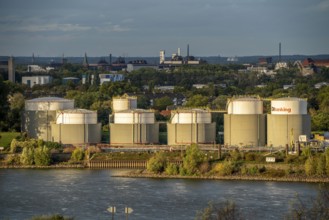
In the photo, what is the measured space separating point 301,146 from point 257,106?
149 inches

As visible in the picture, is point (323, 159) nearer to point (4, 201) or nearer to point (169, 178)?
point (169, 178)

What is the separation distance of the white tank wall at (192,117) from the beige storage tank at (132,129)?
3.63 feet

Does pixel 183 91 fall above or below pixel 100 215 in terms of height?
above

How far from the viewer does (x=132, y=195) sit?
35656 millimetres

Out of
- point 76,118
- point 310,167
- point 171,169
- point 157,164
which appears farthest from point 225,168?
point 76,118

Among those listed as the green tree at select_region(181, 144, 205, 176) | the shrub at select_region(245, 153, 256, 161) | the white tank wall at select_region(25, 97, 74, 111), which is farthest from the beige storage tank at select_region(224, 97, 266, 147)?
the white tank wall at select_region(25, 97, 74, 111)

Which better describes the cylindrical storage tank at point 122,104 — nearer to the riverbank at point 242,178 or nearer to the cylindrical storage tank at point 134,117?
the cylindrical storage tank at point 134,117

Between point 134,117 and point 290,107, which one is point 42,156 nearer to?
point 134,117

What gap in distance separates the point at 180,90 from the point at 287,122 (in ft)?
116

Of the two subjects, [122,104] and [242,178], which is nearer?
[242,178]

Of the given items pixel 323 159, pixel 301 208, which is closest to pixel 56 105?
pixel 323 159

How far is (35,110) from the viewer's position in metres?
51.5

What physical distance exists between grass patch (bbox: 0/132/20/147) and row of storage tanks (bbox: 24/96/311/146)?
0.74 meters

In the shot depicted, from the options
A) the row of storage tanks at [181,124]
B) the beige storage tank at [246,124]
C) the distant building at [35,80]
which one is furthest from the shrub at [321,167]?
the distant building at [35,80]
